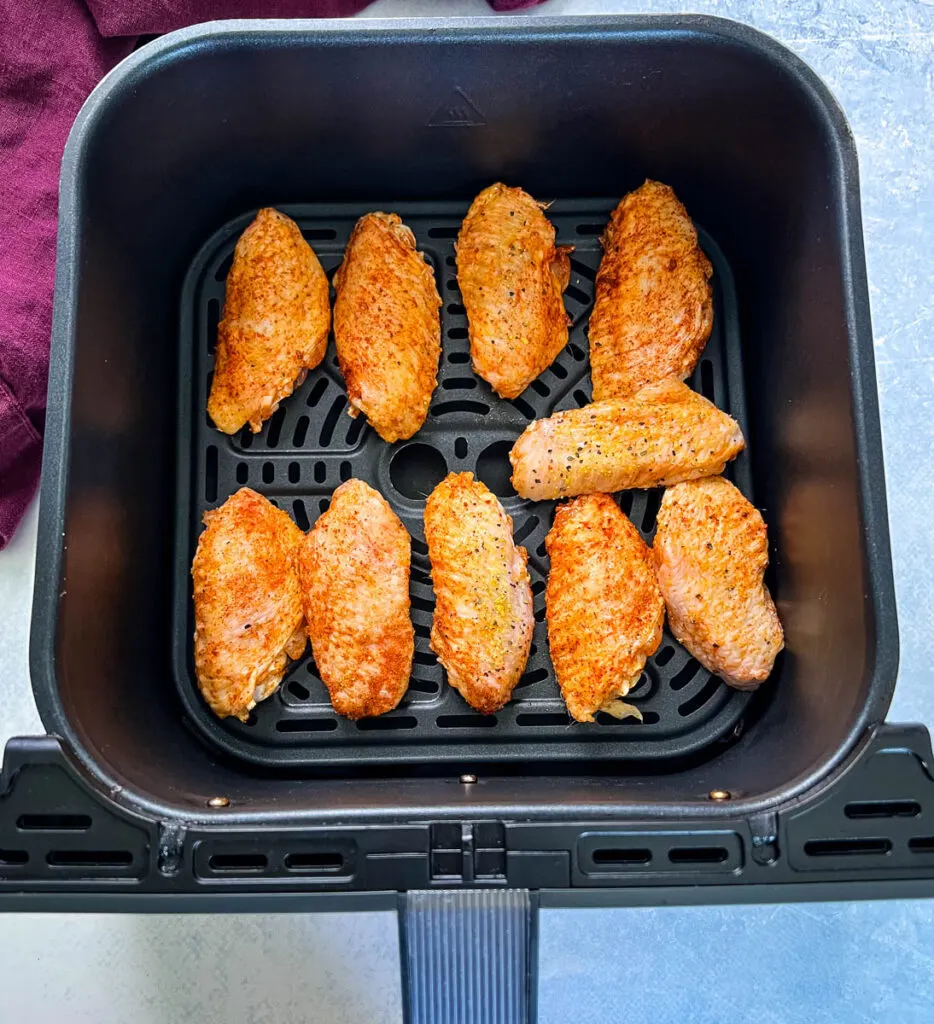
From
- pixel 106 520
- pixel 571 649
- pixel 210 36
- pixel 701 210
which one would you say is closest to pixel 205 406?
pixel 106 520

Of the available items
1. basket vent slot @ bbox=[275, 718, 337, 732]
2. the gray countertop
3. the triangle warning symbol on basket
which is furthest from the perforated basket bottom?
the gray countertop

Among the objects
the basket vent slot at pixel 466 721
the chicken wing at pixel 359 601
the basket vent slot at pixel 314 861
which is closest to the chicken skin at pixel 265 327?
the chicken wing at pixel 359 601

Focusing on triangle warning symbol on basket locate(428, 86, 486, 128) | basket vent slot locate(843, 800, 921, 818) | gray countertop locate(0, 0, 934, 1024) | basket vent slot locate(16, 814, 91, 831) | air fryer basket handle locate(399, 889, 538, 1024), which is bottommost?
gray countertop locate(0, 0, 934, 1024)

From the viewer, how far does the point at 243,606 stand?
108cm

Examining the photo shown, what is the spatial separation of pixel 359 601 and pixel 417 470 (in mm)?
191

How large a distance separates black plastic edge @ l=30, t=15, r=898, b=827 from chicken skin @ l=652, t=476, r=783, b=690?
195 millimetres

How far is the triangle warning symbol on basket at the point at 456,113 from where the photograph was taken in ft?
3.45

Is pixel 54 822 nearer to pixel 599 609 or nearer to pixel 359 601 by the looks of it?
pixel 359 601

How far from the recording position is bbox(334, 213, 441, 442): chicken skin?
3.66 ft

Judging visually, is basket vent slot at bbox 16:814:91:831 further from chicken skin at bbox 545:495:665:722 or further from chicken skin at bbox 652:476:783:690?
chicken skin at bbox 652:476:783:690

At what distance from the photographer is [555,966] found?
3.80 feet

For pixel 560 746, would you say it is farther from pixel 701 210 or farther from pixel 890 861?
pixel 701 210

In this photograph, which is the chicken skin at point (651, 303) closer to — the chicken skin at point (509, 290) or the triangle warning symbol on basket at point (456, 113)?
the chicken skin at point (509, 290)

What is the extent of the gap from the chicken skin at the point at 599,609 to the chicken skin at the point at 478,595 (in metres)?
0.04
